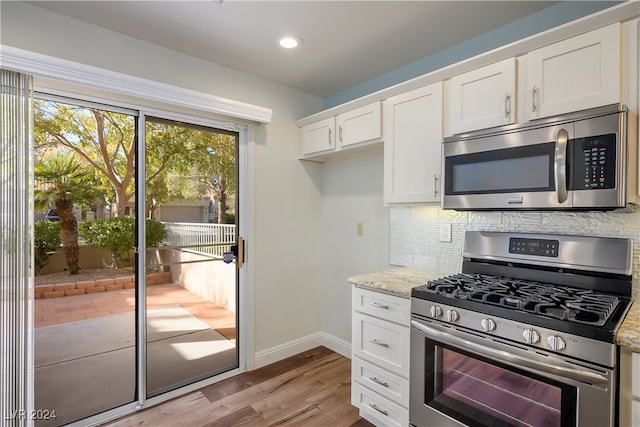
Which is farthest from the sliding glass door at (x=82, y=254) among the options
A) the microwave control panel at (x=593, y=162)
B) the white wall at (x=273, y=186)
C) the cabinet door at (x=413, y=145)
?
the microwave control panel at (x=593, y=162)

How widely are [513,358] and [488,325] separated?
15 cm

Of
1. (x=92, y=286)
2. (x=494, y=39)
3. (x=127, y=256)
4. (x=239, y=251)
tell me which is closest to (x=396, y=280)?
(x=239, y=251)

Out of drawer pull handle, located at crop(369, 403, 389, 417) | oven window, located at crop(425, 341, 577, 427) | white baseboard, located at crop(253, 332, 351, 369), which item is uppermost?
oven window, located at crop(425, 341, 577, 427)

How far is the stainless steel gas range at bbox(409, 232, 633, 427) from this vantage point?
1.21 metres

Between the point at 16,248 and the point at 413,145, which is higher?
the point at 413,145

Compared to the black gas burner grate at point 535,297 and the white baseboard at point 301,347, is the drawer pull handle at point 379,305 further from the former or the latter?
the white baseboard at point 301,347

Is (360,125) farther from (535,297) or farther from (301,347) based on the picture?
(301,347)

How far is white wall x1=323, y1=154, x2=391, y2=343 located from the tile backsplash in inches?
7.7

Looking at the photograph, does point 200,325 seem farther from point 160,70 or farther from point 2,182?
point 160,70

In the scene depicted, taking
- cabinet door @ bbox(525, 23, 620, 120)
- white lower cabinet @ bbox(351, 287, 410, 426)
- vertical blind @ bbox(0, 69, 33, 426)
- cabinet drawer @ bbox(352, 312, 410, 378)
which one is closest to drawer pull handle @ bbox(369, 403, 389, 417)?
white lower cabinet @ bbox(351, 287, 410, 426)

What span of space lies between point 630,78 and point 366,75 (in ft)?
5.86

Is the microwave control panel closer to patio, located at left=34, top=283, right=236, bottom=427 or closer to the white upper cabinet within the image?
the white upper cabinet

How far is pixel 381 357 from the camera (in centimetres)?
201

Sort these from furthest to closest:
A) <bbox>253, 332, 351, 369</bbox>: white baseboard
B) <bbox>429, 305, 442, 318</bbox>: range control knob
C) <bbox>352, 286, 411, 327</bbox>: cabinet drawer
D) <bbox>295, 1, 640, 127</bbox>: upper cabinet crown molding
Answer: <bbox>253, 332, 351, 369</bbox>: white baseboard
<bbox>352, 286, 411, 327</bbox>: cabinet drawer
<bbox>429, 305, 442, 318</bbox>: range control knob
<bbox>295, 1, 640, 127</bbox>: upper cabinet crown molding
